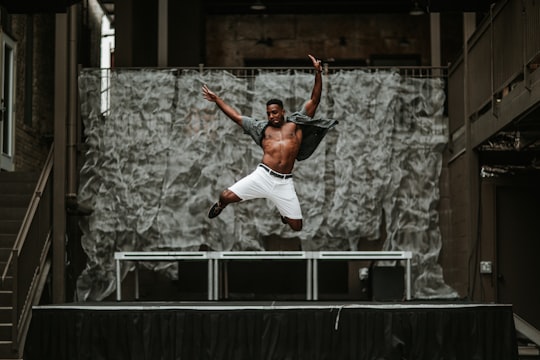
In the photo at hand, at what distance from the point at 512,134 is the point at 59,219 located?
21.7 ft

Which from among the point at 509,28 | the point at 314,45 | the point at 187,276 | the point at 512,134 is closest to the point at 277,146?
the point at 509,28

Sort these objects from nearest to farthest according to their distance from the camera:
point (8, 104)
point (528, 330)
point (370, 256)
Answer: point (528, 330), point (370, 256), point (8, 104)

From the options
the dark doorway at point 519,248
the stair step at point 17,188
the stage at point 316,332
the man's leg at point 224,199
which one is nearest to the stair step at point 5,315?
the stair step at point 17,188

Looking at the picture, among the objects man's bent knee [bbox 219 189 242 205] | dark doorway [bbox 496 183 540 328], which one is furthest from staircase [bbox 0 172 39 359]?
dark doorway [bbox 496 183 540 328]

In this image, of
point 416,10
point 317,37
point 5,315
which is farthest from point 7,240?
point 416,10

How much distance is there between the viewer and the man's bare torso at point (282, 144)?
33.1 ft

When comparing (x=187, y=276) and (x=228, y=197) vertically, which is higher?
(x=228, y=197)

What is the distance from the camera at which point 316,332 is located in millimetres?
9914

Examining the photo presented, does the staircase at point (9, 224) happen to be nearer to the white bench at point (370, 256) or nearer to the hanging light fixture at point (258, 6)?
the white bench at point (370, 256)

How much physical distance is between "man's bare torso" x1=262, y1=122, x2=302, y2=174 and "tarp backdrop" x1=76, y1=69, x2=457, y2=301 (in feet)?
15.1

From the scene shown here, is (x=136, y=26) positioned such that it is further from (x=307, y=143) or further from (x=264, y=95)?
(x=307, y=143)

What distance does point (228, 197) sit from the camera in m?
10.1

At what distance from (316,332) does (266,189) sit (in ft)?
5.12

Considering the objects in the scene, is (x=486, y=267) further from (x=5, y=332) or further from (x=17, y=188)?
(x=17, y=188)
